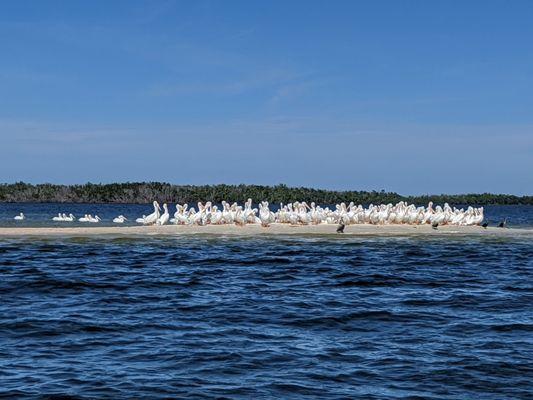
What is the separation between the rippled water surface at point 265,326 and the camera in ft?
25.5

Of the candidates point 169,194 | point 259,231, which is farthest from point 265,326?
point 169,194

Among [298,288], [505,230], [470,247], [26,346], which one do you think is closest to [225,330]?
[26,346]

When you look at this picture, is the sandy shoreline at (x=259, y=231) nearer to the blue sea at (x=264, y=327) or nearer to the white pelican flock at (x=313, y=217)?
the white pelican flock at (x=313, y=217)

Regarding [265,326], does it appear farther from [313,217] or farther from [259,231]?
[313,217]

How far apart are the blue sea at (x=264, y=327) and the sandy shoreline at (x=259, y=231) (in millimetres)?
4933

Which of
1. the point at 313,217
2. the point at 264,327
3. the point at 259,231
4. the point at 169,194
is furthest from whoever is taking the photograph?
the point at 169,194

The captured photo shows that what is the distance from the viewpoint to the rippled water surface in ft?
25.5

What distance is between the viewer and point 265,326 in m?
10.5

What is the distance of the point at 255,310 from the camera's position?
11.7m

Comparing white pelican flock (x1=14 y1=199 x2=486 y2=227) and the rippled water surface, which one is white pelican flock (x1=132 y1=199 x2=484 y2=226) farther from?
the rippled water surface

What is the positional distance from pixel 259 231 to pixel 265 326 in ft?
49.8

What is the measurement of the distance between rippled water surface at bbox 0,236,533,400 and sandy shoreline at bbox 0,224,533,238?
4986 mm

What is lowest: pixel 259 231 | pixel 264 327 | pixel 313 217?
pixel 264 327

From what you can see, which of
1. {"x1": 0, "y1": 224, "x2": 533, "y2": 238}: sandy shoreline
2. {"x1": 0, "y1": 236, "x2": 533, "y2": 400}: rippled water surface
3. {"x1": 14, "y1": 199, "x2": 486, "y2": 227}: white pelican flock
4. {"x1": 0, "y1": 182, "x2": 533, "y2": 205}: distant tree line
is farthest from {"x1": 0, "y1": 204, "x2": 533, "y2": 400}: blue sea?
{"x1": 0, "y1": 182, "x2": 533, "y2": 205}: distant tree line
